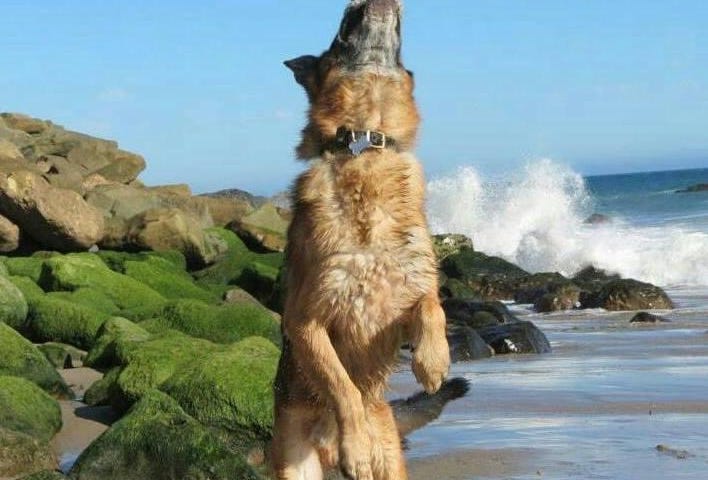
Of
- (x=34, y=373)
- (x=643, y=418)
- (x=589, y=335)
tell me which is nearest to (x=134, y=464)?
(x=34, y=373)

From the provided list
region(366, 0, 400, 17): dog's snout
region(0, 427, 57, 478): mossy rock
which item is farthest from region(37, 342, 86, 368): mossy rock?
region(366, 0, 400, 17): dog's snout

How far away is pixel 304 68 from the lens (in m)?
6.06

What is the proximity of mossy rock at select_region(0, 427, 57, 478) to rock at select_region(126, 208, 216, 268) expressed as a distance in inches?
495

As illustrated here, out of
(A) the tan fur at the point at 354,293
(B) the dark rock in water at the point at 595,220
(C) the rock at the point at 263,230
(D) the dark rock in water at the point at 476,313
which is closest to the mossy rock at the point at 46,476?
(A) the tan fur at the point at 354,293

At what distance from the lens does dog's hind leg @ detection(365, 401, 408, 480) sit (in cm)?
568

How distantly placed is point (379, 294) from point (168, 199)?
2098 centimetres

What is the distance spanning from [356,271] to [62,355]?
275 inches

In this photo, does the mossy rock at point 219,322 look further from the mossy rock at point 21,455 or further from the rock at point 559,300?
the rock at point 559,300

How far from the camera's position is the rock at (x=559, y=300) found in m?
21.4

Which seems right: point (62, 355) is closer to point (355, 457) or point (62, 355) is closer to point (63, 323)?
point (63, 323)

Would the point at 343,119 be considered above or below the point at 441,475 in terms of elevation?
above

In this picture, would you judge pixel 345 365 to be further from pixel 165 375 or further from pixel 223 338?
pixel 223 338

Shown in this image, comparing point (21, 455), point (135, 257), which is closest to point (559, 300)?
point (135, 257)

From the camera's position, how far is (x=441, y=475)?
770 cm
